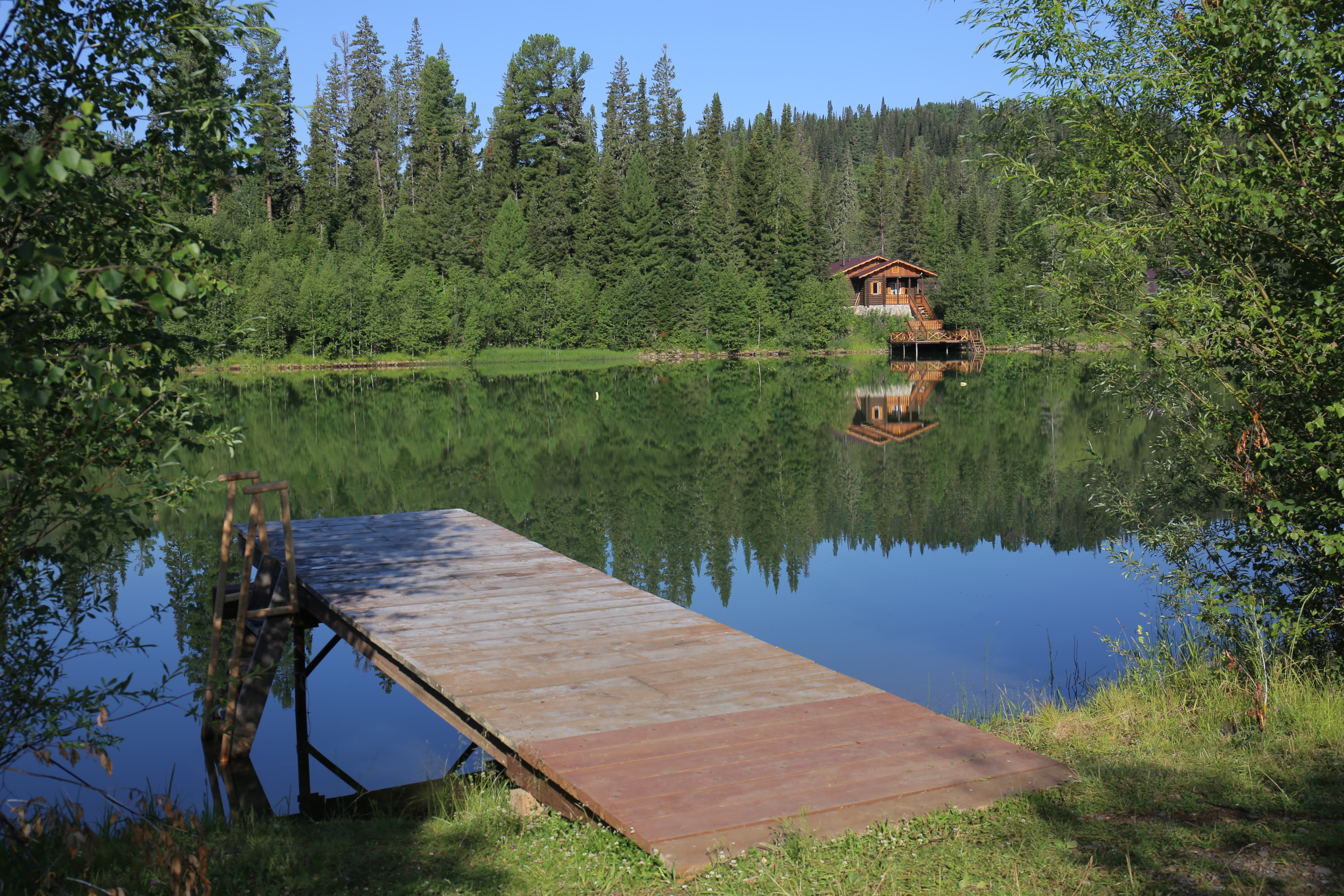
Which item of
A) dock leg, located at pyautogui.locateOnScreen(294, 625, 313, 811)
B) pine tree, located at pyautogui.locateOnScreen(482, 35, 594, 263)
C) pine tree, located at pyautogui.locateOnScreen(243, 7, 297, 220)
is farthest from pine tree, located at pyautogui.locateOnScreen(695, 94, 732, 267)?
pine tree, located at pyautogui.locateOnScreen(243, 7, 297, 220)

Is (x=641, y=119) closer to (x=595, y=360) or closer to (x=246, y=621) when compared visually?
(x=595, y=360)

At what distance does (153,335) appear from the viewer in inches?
161

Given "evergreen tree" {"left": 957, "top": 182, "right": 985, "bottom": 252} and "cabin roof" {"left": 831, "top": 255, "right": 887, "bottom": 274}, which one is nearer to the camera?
"cabin roof" {"left": 831, "top": 255, "right": 887, "bottom": 274}

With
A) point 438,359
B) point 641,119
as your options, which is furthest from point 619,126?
point 438,359

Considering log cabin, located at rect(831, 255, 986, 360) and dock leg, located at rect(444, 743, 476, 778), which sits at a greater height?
log cabin, located at rect(831, 255, 986, 360)

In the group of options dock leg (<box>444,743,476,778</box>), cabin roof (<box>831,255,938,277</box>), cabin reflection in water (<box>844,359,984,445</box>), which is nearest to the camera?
dock leg (<box>444,743,476,778</box>)

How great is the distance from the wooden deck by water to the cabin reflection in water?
17.8 metres

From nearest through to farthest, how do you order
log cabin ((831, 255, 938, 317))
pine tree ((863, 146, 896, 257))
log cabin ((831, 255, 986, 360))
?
log cabin ((831, 255, 986, 360))
log cabin ((831, 255, 938, 317))
pine tree ((863, 146, 896, 257))

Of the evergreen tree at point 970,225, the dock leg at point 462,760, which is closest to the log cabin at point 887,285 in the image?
the evergreen tree at point 970,225

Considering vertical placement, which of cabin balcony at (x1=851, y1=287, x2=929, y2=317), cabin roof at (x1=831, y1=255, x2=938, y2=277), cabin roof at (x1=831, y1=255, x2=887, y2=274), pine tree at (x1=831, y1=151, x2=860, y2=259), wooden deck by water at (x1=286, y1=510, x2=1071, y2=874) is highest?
pine tree at (x1=831, y1=151, x2=860, y2=259)

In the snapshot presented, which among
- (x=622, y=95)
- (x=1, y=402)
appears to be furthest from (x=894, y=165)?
(x=1, y=402)

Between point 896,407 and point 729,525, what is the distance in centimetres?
1775

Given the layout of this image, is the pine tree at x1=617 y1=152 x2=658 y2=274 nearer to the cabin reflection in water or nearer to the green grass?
the green grass

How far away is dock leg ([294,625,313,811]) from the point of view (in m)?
7.44
